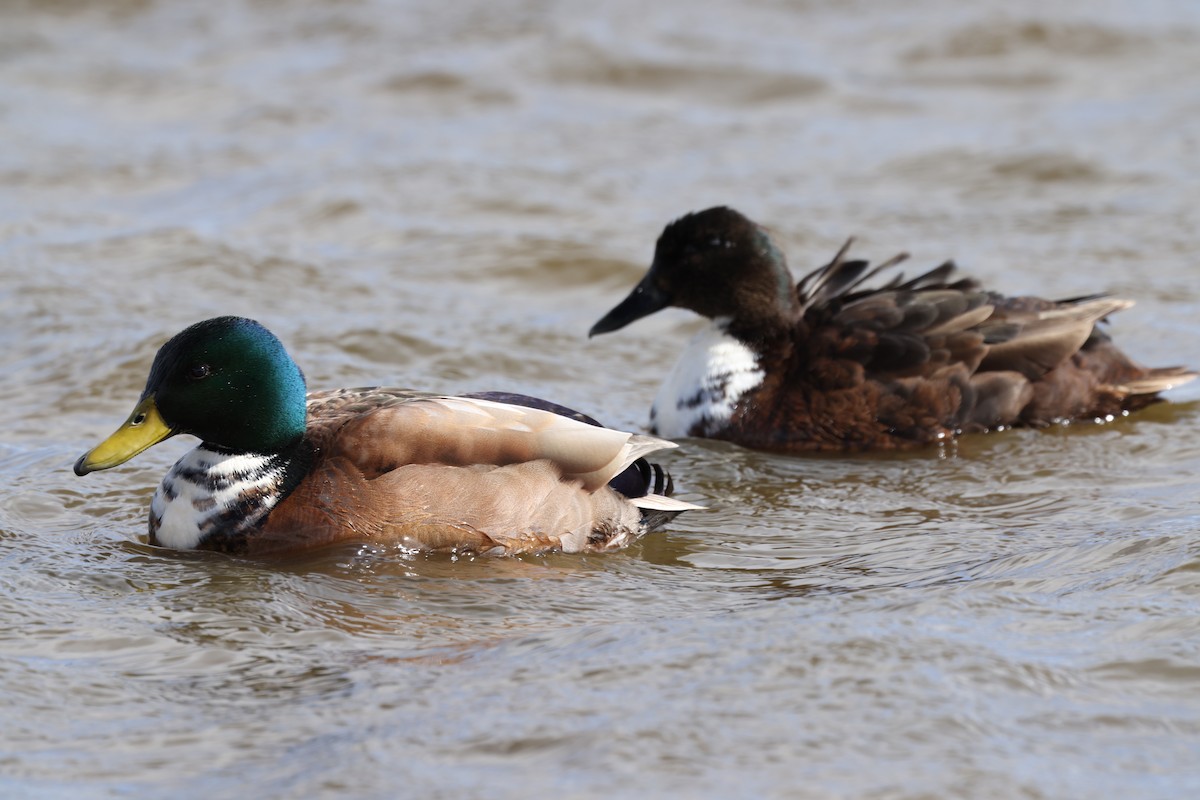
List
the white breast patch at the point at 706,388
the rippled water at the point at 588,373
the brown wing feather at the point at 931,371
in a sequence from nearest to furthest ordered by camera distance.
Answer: the rippled water at the point at 588,373, the brown wing feather at the point at 931,371, the white breast patch at the point at 706,388

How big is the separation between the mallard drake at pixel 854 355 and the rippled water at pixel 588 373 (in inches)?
7.4

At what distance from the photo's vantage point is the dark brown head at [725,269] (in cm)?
914

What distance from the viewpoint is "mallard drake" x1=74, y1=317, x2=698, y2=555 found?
6.80 m

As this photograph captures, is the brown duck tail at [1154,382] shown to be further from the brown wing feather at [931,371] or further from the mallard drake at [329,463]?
the mallard drake at [329,463]

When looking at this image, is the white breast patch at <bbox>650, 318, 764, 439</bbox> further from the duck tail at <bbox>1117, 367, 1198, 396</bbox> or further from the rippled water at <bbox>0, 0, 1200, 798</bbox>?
the duck tail at <bbox>1117, 367, 1198, 396</bbox>

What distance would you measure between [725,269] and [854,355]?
850 millimetres

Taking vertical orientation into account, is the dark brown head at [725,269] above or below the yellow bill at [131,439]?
above

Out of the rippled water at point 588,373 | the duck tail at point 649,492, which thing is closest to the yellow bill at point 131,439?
the rippled water at point 588,373

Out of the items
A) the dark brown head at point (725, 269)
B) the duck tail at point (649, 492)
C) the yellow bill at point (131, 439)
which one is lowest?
the duck tail at point (649, 492)

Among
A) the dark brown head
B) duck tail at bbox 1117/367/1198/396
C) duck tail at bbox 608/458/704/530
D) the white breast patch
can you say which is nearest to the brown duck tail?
duck tail at bbox 1117/367/1198/396

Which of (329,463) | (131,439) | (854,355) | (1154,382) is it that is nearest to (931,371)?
(854,355)

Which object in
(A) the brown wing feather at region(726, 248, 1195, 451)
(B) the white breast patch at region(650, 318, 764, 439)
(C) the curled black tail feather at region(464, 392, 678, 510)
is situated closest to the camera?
(C) the curled black tail feather at region(464, 392, 678, 510)

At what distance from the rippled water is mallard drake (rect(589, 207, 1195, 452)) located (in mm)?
189

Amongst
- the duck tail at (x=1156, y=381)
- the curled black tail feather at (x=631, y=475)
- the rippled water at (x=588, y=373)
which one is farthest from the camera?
the duck tail at (x=1156, y=381)
